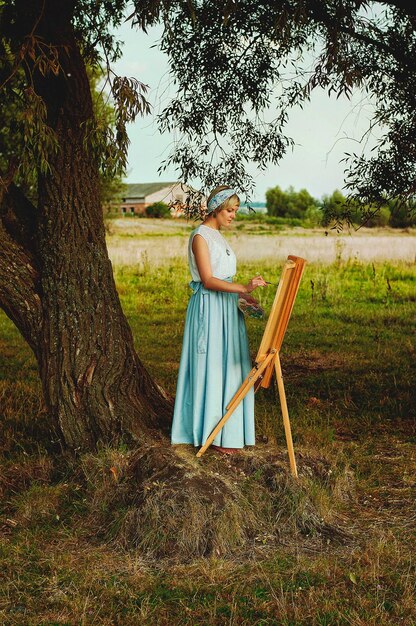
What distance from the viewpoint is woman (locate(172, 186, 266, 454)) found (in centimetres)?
643

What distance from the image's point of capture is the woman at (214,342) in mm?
6434

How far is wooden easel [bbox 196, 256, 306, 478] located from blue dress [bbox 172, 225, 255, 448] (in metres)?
0.20

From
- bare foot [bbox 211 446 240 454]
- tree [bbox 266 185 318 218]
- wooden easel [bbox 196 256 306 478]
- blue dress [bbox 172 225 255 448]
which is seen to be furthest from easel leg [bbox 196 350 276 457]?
tree [bbox 266 185 318 218]

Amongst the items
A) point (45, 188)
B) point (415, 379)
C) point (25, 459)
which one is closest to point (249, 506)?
point (25, 459)

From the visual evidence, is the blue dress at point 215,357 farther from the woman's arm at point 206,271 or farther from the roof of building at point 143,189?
the roof of building at point 143,189

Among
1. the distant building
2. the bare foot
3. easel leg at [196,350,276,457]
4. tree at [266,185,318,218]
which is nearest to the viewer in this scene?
easel leg at [196,350,276,457]

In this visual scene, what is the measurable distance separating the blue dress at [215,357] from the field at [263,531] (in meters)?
0.26

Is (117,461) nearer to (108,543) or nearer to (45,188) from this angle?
(108,543)

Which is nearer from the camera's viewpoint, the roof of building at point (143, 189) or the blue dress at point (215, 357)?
the blue dress at point (215, 357)

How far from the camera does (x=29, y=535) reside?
6.18 meters

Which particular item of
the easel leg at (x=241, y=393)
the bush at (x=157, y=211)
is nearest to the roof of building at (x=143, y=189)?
the bush at (x=157, y=211)

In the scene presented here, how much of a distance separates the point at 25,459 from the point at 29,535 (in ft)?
5.13

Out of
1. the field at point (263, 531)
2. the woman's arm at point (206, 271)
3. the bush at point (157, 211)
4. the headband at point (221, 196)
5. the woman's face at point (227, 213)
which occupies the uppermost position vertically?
the headband at point (221, 196)

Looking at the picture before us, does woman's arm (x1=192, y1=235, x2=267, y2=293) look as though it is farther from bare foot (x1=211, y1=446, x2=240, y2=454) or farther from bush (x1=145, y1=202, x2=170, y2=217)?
bush (x1=145, y1=202, x2=170, y2=217)
